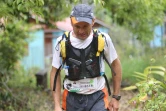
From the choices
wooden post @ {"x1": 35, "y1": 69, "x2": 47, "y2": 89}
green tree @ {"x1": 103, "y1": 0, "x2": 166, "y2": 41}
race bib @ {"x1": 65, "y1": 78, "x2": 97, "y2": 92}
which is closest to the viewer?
race bib @ {"x1": 65, "y1": 78, "x2": 97, "y2": 92}

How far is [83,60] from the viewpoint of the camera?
12.6ft

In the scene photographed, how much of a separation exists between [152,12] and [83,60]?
14.5 ft

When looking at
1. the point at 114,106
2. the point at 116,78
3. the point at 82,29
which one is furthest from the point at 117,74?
the point at 82,29

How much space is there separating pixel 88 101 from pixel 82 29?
2.52 feet

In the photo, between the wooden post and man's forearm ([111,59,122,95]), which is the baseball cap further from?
the wooden post

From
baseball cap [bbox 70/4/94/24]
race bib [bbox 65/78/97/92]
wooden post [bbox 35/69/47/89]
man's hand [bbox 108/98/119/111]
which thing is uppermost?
baseball cap [bbox 70/4/94/24]

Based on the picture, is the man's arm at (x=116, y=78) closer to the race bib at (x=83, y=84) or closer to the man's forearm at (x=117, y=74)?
the man's forearm at (x=117, y=74)

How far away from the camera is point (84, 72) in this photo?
12.7 ft

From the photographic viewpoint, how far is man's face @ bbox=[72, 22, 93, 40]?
3613 mm

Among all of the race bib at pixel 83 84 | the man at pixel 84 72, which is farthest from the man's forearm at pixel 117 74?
the race bib at pixel 83 84

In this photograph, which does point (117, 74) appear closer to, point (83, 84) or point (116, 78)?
point (116, 78)

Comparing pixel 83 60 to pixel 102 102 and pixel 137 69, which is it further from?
pixel 137 69

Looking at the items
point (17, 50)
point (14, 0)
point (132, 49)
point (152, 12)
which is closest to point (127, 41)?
point (132, 49)

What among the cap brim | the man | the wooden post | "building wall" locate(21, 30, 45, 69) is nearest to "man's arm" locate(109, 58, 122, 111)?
the man
